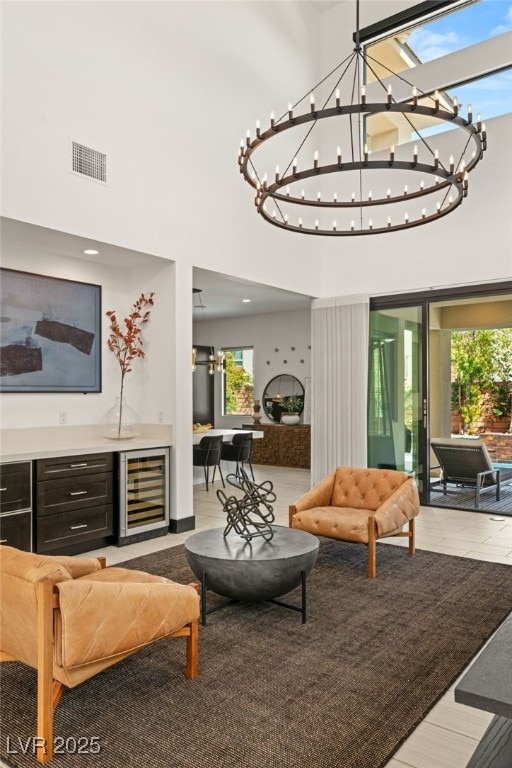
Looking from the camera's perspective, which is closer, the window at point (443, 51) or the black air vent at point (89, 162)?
the black air vent at point (89, 162)

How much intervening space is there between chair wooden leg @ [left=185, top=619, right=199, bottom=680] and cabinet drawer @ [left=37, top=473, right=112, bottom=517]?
7.36 ft

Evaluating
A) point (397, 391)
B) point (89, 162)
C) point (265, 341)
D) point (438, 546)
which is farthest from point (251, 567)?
point (265, 341)

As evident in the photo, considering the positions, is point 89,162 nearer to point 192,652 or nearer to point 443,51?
point 192,652

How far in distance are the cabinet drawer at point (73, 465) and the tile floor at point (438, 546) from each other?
741mm

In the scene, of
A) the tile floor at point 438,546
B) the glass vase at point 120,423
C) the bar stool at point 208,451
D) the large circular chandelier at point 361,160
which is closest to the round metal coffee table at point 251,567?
the tile floor at point 438,546

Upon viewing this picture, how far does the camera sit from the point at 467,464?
291 inches

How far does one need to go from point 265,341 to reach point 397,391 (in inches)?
182

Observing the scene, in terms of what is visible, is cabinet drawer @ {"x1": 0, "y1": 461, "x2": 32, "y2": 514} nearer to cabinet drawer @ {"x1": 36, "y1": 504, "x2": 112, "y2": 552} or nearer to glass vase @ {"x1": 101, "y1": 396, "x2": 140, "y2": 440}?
cabinet drawer @ {"x1": 36, "y1": 504, "x2": 112, "y2": 552}

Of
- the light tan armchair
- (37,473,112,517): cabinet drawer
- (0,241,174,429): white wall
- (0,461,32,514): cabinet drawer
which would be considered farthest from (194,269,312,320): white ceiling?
the light tan armchair

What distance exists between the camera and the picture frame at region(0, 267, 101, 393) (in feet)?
16.0

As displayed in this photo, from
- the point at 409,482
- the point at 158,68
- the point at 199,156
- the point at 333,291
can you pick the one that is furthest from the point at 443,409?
the point at 158,68

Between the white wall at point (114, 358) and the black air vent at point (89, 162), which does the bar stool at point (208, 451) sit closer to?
the white wall at point (114, 358)

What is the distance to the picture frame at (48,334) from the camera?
4.87m

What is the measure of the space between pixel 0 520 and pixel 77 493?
0.71 meters
